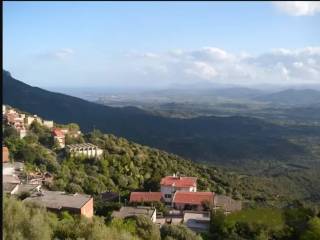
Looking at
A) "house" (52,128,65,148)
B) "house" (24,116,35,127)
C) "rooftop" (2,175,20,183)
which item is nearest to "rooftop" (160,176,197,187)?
"rooftop" (2,175,20,183)

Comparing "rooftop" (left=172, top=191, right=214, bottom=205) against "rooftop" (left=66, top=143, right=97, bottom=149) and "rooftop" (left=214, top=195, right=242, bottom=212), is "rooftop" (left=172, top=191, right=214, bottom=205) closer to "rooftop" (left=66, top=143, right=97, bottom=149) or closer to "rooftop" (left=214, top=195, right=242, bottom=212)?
"rooftop" (left=214, top=195, right=242, bottom=212)

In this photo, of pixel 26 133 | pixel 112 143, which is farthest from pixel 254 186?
pixel 26 133

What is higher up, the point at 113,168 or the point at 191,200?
the point at 113,168

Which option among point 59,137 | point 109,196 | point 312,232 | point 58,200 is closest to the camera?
point 312,232

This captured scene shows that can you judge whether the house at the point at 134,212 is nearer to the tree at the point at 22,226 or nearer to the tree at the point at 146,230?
the tree at the point at 146,230

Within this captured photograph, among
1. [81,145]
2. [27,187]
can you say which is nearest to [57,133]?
[81,145]

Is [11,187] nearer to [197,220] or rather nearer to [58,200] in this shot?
[58,200]

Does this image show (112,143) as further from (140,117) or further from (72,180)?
(140,117)

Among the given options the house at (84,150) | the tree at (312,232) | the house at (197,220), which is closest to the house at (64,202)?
the house at (197,220)
